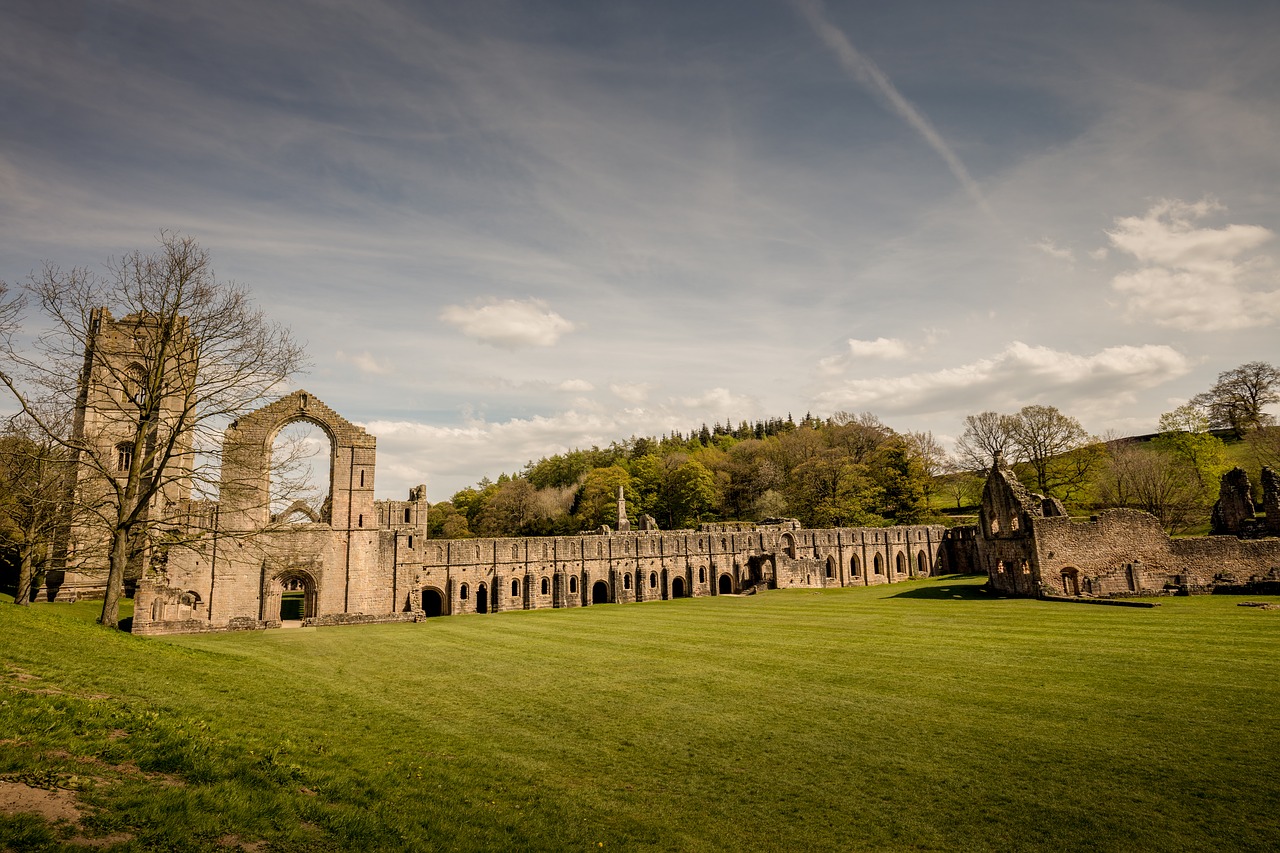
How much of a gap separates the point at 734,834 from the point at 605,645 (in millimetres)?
15626

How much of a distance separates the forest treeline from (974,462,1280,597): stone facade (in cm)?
1898

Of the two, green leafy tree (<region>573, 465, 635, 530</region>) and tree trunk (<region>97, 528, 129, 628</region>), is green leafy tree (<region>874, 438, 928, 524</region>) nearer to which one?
green leafy tree (<region>573, 465, 635, 530</region>)

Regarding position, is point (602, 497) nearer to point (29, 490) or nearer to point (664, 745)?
point (29, 490)

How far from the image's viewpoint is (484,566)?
41.3 m

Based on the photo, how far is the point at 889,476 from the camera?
224ft

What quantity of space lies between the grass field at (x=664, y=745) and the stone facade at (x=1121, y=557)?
12.4 meters

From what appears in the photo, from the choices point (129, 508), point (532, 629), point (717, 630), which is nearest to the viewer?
point (129, 508)

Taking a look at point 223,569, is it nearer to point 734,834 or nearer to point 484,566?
point 484,566

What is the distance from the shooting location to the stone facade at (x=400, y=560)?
3014 cm

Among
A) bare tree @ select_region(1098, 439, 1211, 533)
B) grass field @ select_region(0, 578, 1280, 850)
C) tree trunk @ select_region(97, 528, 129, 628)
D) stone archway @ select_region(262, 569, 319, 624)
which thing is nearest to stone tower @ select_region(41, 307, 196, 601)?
tree trunk @ select_region(97, 528, 129, 628)

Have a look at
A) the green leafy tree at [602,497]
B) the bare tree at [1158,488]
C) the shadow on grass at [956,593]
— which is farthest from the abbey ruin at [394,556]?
the green leafy tree at [602,497]

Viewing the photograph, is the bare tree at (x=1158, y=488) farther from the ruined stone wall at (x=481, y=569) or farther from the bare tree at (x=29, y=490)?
the bare tree at (x=29, y=490)

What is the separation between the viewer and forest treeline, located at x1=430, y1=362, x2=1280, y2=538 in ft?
166

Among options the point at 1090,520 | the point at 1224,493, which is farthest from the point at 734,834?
the point at 1224,493
